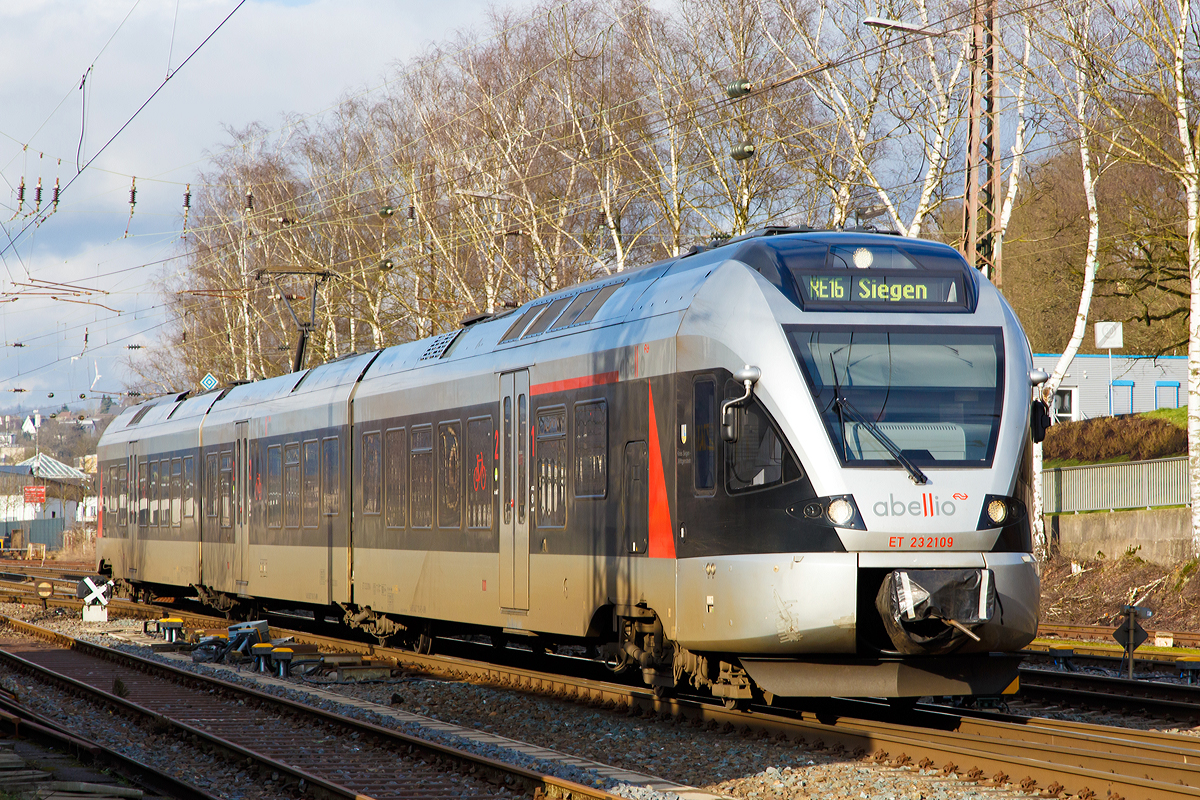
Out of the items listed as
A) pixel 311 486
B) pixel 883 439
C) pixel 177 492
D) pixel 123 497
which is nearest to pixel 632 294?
pixel 883 439

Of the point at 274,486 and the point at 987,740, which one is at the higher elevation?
the point at 274,486

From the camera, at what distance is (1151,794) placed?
733cm

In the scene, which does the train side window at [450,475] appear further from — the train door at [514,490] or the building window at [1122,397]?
the building window at [1122,397]

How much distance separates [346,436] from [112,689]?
4.41 meters

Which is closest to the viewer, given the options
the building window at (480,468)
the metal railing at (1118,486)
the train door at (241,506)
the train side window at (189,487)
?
the building window at (480,468)

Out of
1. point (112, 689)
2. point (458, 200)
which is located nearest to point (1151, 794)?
point (112, 689)

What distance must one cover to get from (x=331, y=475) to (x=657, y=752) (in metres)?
9.04

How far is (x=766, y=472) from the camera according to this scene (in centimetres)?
955

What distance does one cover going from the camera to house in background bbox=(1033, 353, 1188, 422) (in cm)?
4484

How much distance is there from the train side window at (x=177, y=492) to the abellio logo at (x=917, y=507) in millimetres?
17198

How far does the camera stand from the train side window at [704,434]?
991 cm

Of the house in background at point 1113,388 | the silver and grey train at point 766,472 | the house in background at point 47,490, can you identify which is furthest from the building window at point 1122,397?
the house in background at point 47,490

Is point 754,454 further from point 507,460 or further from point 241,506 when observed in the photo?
point 241,506

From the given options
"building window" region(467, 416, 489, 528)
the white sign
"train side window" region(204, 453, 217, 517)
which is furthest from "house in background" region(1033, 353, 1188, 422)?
"building window" region(467, 416, 489, 528)
